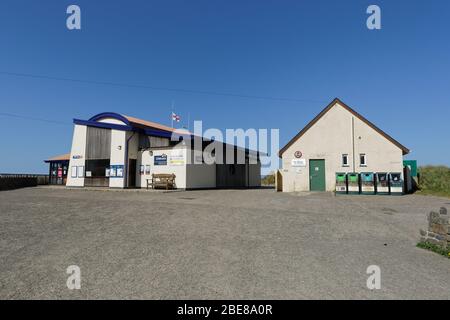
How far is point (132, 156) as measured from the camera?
23.5 m

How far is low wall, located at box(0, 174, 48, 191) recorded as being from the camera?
81.7 ft

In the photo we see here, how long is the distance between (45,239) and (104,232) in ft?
4.03

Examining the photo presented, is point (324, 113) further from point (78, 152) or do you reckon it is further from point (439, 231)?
point (78, 152)

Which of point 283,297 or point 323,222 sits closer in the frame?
point 283,297

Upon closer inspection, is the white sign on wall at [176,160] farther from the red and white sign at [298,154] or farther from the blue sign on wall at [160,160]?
the red and white sign at [298,154]

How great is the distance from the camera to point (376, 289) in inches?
149

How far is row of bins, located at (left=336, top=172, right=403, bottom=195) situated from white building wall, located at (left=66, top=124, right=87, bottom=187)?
21.8 m

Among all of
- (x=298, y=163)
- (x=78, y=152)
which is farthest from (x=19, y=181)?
(x=298, y=163)

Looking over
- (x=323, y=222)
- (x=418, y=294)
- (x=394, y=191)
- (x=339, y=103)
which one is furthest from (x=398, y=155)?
(x=418, y=294)

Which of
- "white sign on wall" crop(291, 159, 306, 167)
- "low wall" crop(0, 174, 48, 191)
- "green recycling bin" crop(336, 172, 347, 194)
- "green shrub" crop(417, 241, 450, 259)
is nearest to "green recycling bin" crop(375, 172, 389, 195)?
"green recycling bin" crop(336, 172, 347, 194)

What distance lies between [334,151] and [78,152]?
22.2 metres

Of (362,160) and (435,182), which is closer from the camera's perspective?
(362,160)
